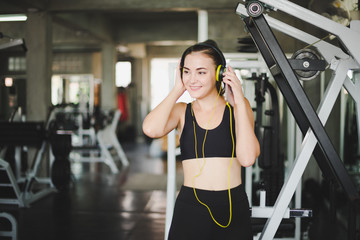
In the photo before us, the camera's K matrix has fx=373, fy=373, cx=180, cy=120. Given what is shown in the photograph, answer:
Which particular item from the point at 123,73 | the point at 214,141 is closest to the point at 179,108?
the point at 214,141

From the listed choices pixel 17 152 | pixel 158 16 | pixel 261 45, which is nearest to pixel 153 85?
pixel 158 16

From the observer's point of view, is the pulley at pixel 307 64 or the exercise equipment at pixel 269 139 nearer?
the pulley at pixel 307 64

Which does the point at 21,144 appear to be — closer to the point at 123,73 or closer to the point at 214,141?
the point at 214,141

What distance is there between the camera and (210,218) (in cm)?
136

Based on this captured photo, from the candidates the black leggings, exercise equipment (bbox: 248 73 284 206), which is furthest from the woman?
exercise equipment (bbox: 248 73 284 206)

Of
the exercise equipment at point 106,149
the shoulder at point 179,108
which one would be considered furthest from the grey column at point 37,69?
the shoulder at point 179,108

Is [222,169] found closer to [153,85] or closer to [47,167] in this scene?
[47,167]

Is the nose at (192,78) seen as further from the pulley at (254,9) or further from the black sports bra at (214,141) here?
the pulley at (254,9)

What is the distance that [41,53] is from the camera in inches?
233

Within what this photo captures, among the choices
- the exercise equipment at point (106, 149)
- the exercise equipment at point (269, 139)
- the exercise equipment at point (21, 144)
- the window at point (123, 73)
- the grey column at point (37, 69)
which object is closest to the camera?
the exercise equipment at point (269, 139)

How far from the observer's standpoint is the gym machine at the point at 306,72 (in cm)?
146

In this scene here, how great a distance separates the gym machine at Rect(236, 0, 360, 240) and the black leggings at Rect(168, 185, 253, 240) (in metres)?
0.35

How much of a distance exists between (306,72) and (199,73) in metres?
0.60

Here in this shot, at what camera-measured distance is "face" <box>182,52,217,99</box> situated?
1409 millimetres
